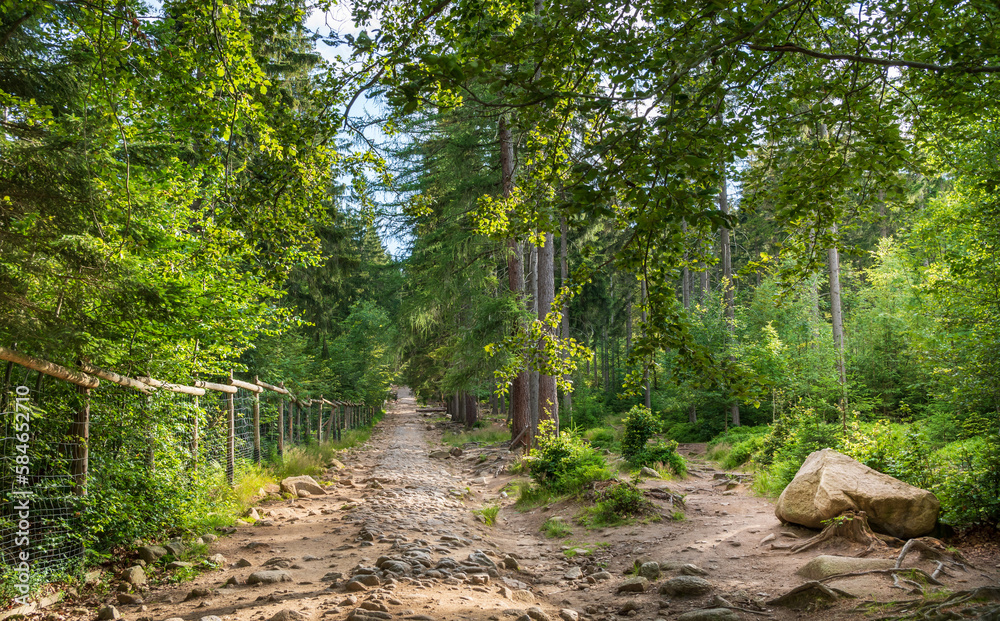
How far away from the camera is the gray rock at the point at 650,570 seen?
597cm

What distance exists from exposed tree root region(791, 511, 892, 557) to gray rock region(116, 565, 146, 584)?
668 centimetres

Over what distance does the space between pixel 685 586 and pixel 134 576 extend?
5081 mm

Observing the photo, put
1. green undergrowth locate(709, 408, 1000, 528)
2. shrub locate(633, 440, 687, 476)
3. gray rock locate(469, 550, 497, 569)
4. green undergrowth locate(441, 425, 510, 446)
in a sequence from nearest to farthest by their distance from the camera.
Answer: green undergrowth locate(709, 408, 1000, 528) < gray rock locate(469, 550, 497, 569) < shrub locate(633, 440, 687, 476) < green undergrowth locate(441, 425, 510, 446)

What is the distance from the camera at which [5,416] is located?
4320 mm

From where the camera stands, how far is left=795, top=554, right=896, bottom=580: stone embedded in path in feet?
16.9

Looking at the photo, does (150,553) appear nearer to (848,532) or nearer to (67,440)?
(67,440)

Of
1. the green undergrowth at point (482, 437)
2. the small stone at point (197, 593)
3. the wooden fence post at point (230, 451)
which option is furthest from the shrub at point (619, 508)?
the green undergrowth at point (482, 437)

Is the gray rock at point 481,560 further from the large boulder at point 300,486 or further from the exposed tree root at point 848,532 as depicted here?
the large boulder at point 300,486

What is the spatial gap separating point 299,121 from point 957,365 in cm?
835

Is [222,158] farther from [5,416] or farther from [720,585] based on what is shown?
[720,585]

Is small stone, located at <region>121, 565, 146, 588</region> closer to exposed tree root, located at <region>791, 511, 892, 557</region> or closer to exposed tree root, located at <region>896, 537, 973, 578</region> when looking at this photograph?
exposed tree root, located at <region>791, 511, 892, 557</region>

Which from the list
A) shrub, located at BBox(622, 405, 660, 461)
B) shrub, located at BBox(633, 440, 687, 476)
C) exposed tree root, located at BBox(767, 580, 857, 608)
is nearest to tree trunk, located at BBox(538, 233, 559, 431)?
shrub, located at BBox(622, 405, 660, 461)

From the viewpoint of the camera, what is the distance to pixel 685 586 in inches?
211

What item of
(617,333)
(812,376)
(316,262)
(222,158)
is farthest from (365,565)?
(617,333)
